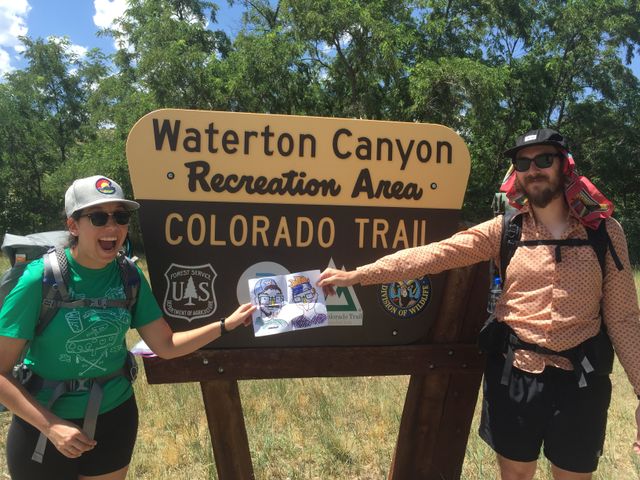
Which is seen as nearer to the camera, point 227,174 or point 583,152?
point 227,174

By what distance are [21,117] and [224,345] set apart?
3176cm

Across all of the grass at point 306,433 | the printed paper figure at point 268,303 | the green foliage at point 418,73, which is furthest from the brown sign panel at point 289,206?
the green foliage at point 418,73

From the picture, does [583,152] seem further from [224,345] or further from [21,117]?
[21,117]

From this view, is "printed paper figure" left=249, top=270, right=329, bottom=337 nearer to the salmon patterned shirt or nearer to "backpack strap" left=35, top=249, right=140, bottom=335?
"backpack strap" left=35, top=249, right=140, bottom=335

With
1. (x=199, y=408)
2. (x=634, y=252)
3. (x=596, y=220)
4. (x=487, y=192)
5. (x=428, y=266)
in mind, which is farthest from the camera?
(x=634, y=252)

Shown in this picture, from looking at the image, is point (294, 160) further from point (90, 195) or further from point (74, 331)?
point (74, 331)

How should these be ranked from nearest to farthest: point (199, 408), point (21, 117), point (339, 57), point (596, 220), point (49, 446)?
point (49, 446) → point (596, 220) → point (199, 408) → point (339, 57) → point (21, 117)

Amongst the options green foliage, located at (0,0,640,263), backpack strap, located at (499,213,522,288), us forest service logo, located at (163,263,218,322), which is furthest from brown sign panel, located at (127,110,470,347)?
green foliage, located at (0,0,640,263)

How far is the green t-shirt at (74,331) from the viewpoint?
1.72 meters

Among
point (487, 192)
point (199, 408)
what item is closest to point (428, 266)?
point (199, 408)

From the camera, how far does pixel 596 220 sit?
2.03 meters

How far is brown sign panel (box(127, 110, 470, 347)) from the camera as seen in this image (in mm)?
2328

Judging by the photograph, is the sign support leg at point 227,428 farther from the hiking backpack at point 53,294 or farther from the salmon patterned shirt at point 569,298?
the salmon patterned shirt at point 569,298

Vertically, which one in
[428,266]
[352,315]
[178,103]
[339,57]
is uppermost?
[339,57]
